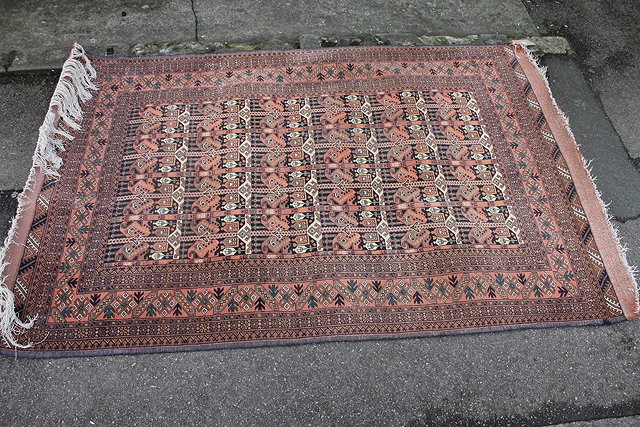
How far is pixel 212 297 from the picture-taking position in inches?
98.0

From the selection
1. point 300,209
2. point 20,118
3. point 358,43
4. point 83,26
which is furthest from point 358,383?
point 83,26

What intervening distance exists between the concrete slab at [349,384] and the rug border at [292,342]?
0.09 feet

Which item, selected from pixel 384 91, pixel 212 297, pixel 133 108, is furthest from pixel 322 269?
pixel 133 108

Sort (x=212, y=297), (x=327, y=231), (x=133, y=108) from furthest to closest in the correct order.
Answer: (x=133, y=108)
(x=327, y=231)
(x=212, y=297)

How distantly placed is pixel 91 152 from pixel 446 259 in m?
2.15

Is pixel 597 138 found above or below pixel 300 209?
above

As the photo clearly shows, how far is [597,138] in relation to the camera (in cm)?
328

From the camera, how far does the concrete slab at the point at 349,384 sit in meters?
2.25

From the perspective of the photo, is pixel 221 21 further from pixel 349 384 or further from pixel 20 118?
pixel 349 384

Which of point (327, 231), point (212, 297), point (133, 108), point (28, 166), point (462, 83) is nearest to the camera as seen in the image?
point (212, 297)

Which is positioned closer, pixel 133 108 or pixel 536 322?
pixel 536 322

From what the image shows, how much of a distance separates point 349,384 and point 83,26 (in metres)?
3.22

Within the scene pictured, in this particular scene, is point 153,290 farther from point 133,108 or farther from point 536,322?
point 536,322

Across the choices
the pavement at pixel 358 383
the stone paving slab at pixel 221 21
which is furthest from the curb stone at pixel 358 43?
the pavement at pixel 358 383
